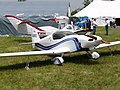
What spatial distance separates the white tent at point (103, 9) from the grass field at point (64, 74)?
9.72 meters

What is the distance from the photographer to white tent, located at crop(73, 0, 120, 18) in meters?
23.2

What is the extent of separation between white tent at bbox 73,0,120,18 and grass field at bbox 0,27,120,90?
972 centimetres

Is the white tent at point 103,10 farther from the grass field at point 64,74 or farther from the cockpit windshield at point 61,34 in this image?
the cockpit windshield at point 61,34

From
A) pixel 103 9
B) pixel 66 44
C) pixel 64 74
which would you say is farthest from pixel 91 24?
pixel 64 74

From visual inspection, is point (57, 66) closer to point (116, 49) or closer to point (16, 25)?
point (116, 49)

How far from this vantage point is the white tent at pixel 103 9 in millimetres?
23178

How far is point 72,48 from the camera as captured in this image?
12039 millimetres

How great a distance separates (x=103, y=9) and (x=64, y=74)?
1441 centimetres

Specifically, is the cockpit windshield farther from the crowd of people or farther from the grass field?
the crowd of people

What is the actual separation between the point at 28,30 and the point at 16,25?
5.91ft

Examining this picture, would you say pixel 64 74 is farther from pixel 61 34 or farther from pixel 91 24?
pixel 91 24

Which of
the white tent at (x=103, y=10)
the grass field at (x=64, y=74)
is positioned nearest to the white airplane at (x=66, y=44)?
the grass field at (x=64, y=74)

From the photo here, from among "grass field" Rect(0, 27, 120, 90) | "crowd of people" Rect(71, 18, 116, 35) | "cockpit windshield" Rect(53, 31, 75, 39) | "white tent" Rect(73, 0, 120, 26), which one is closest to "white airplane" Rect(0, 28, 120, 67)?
"cockpit windshield" Rect(53, 31, 75, 39)

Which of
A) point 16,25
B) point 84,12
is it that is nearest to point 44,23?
point 84,12
